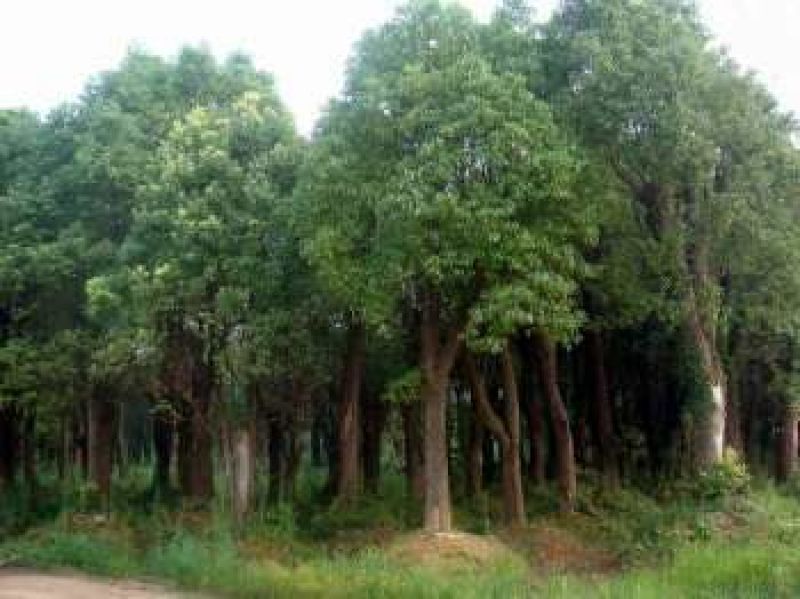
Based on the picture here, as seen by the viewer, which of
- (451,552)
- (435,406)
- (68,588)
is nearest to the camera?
(68,588)

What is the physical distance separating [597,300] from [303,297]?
22.7 ft

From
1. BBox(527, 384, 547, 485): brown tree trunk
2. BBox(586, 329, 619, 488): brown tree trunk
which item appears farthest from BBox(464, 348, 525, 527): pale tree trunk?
BBox(586, 329, 619, 488): brown tree trunk

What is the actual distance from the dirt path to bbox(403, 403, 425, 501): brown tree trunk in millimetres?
10657

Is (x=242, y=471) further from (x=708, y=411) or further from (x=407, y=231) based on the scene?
(x=708, y=411)

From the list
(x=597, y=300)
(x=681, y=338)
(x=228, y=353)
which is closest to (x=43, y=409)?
(x=228, y=353)

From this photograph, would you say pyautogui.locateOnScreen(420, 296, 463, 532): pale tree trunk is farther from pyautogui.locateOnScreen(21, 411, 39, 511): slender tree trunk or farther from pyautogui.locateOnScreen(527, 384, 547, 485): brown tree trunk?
pyautogui.locateOnScreen(21, 411, 39, 511): slender tree trunk

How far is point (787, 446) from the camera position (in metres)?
36.7

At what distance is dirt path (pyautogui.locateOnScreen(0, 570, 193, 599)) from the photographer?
18797 millimetres

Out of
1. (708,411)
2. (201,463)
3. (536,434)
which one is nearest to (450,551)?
(708,411)

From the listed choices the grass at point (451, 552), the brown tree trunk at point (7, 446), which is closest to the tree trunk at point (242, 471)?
the grass at point (451, 552)

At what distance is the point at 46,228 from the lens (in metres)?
28.3

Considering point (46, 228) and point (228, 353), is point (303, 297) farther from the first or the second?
point (46, 228)

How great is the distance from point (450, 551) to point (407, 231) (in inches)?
229

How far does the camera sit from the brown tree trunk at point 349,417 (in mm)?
27469
